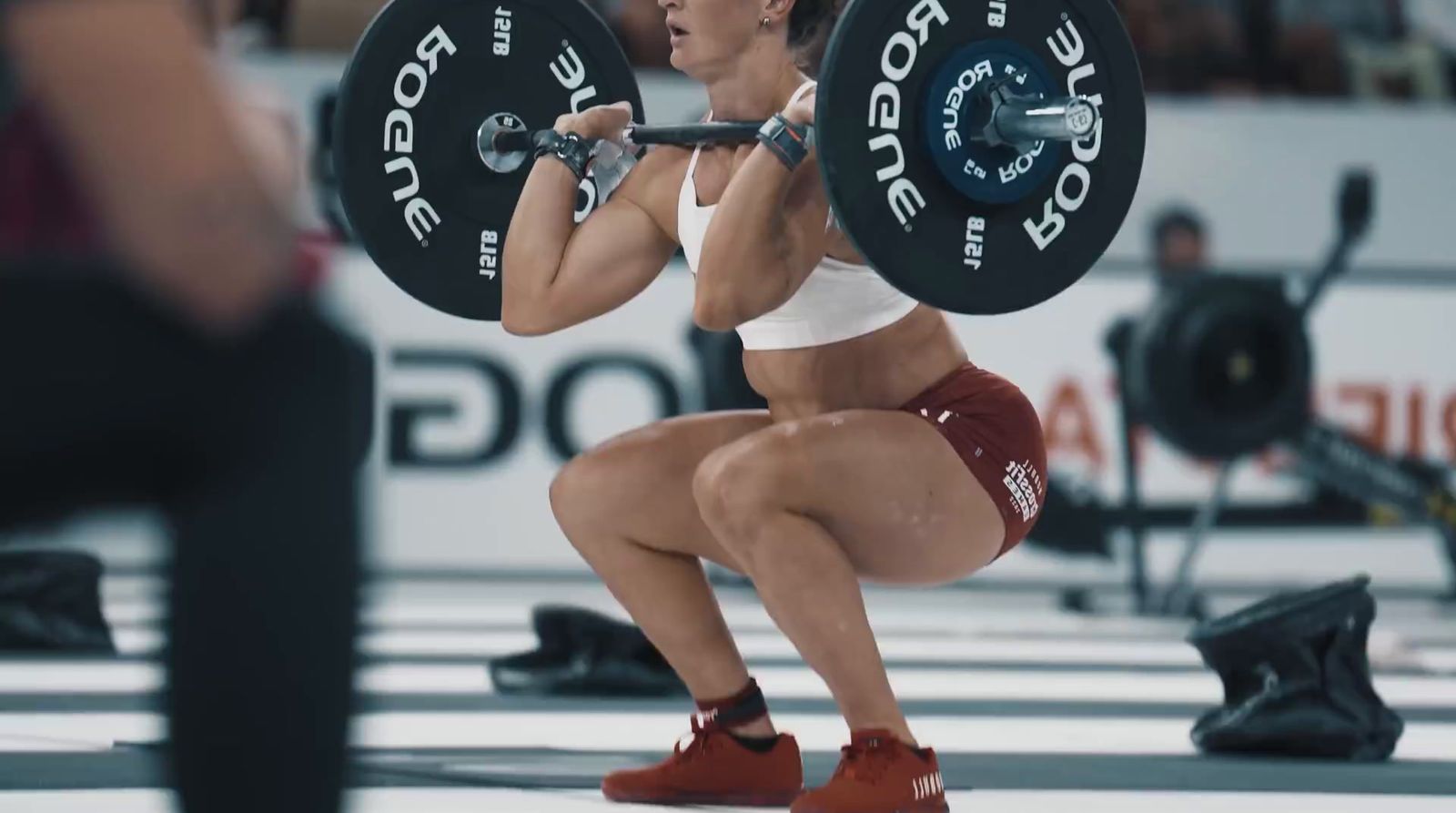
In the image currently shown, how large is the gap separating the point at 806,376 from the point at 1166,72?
5542 mm

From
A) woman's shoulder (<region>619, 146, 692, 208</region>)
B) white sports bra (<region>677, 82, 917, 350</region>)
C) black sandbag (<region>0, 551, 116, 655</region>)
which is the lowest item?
black sandbag (<region>0, 551, 116, 655</region>)

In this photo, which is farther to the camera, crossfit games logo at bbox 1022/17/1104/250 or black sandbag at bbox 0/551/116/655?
black sandbag at bbox 0/551/116/655

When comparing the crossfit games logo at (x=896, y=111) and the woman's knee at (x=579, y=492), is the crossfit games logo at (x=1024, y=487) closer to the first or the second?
the crossfit games logo at (x=896, y=111)

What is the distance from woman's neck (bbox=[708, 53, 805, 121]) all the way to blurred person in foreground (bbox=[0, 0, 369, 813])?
194 centimetres

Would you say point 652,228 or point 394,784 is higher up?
point 652,228

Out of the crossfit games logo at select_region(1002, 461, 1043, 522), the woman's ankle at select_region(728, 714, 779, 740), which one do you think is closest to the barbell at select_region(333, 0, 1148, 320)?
the crossfit games logo at select_region(1002, 461, 1043, 522)

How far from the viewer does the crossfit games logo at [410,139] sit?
11.3 ft

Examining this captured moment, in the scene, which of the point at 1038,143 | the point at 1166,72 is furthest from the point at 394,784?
the point at 1166,72

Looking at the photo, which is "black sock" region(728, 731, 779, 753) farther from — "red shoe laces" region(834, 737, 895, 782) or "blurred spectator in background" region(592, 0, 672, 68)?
"blurred spectator in background" region(592, 0, 672, 68)

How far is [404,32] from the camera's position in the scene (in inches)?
137

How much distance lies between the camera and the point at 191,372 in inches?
47.6

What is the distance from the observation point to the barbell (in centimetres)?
286

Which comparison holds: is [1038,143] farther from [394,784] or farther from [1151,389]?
[1151,389]

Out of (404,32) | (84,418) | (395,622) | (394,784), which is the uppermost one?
(404,32)
